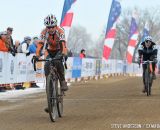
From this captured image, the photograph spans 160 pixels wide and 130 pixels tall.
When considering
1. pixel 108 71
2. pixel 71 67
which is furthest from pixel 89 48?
pixel 71 67

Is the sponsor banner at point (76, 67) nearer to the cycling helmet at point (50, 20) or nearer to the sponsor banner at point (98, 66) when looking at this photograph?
the sponsor banner at point (98, 66)

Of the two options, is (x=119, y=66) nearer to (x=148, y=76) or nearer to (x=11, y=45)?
(x=11, y=45)

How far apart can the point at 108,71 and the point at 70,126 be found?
1286 inches

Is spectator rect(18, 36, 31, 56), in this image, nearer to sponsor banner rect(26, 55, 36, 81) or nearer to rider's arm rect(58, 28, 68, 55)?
sponsor banner rect(26, 55, 36, 81)

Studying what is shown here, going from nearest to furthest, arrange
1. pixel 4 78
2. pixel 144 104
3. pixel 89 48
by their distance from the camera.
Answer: pixel 144 104
pixel 4 78
pixel 89 48

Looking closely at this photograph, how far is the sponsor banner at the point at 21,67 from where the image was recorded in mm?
21784

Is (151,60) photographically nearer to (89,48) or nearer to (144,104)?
(144,104)

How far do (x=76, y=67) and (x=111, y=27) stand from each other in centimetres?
741

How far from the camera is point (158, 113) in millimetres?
11766

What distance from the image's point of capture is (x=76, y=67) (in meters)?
31.8

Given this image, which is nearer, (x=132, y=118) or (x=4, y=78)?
(x=132, y=118)

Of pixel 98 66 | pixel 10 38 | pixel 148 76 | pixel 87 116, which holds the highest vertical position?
pixel 10 38

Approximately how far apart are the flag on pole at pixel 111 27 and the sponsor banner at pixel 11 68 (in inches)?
686

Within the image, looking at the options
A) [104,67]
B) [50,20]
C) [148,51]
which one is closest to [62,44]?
[50,20]
